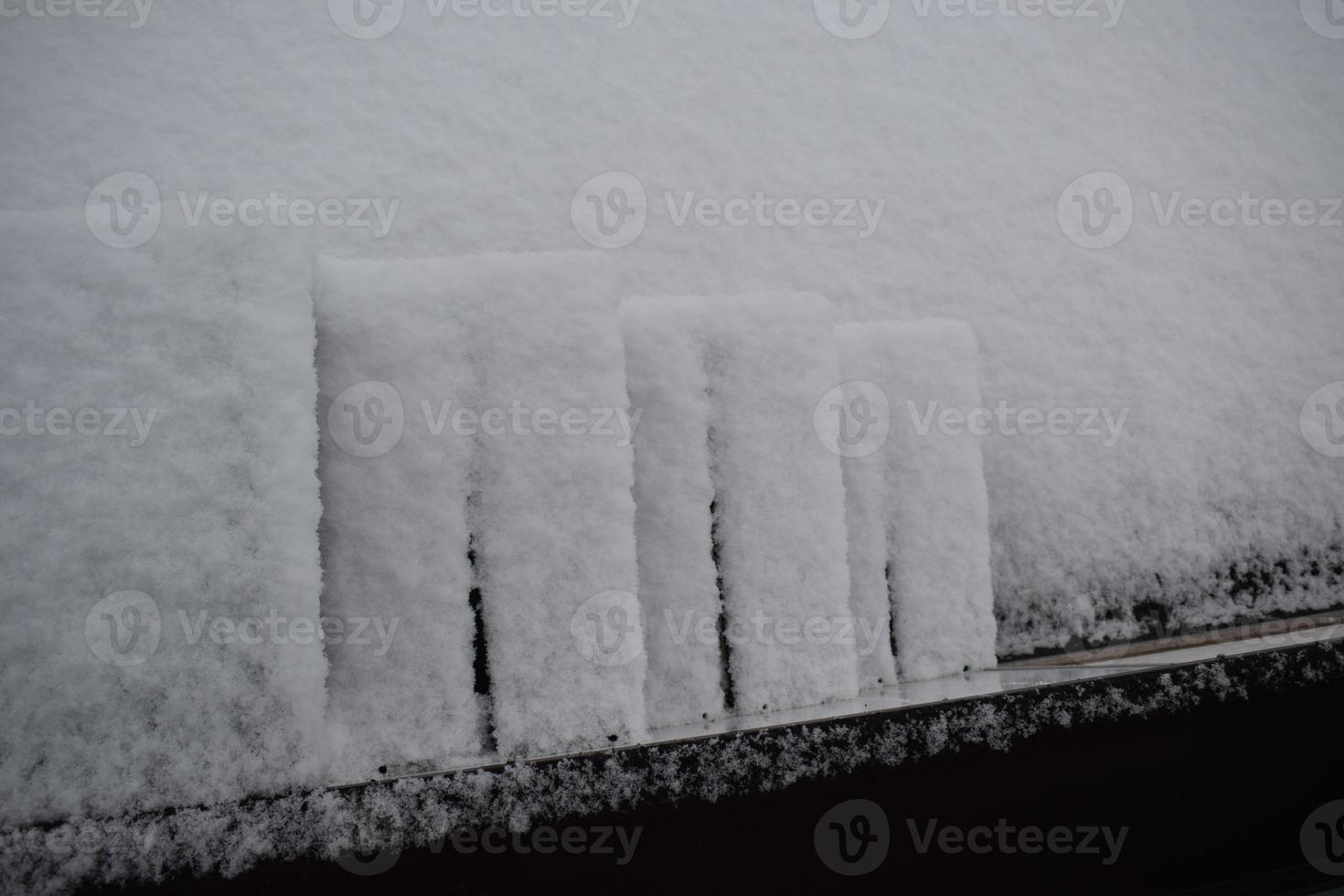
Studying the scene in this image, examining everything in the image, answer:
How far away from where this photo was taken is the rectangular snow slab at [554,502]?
1.00 m

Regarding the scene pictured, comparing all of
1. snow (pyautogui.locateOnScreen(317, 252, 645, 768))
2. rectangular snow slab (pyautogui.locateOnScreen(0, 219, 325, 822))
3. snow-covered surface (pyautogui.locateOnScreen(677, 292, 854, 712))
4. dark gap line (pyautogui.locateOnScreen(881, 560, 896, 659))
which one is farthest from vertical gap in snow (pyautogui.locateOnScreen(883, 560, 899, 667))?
rectangular snow slab (pyautogui.locateOnScreen(0, 219, 325, 822))

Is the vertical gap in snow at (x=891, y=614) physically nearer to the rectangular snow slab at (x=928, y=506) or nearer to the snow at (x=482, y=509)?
the rectangular snow slab at (x=928, y=506)

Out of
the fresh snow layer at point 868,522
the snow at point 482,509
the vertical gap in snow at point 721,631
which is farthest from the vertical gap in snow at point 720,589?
the fresh snow layer at point 868,522

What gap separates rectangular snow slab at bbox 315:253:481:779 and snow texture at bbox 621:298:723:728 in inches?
11.8

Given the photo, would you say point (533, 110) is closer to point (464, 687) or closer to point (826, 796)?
point (464, 687)

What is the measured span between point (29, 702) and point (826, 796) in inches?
39.0

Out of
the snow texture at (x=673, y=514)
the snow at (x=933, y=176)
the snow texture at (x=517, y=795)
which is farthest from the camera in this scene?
the snow at (x=933, y=176)

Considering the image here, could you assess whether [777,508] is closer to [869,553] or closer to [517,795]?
[869,553]

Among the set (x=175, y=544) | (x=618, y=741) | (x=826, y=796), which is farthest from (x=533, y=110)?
(x=826, y=796)

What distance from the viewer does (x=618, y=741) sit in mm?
981

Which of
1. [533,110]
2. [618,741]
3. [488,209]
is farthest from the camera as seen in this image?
[533,110]

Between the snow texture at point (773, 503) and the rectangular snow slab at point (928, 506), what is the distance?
0.22m

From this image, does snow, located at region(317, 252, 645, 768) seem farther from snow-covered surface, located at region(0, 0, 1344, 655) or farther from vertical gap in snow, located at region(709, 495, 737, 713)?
snow-covered surface, located at region(0, 0, 1344, 655)

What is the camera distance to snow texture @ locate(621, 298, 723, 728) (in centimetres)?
115
